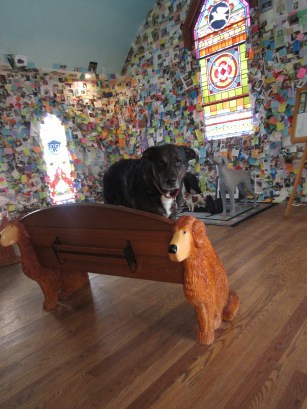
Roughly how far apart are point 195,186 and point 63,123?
298cm

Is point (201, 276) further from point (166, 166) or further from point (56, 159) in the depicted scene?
point (56, 159)

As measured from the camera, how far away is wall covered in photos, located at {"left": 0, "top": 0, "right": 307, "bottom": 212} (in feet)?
10.1

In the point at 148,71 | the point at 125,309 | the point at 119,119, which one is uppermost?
the point at 148,71

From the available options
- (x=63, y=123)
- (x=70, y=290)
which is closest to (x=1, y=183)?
(x=63, y=123)

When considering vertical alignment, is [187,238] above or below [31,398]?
above

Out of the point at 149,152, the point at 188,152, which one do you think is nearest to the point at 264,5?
the point at 188,152

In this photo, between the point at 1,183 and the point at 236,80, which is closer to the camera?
the point at 236,80

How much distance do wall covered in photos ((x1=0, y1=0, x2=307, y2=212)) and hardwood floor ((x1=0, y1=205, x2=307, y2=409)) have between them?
2030 millimetres

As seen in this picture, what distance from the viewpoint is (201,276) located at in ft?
3.26

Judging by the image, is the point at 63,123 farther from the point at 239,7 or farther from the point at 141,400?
the point at 141,400

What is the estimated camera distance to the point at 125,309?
4.63 ft

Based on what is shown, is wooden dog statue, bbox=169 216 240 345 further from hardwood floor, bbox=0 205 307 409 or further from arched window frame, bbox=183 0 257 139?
arched window frame, bbox=183 0 257 139

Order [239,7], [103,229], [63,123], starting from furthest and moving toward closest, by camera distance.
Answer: [63,123], [239,7], [103,229]

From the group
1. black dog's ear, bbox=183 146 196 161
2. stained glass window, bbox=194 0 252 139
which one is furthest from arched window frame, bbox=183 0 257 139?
black dog's ear, bbox=183 146 196 161
